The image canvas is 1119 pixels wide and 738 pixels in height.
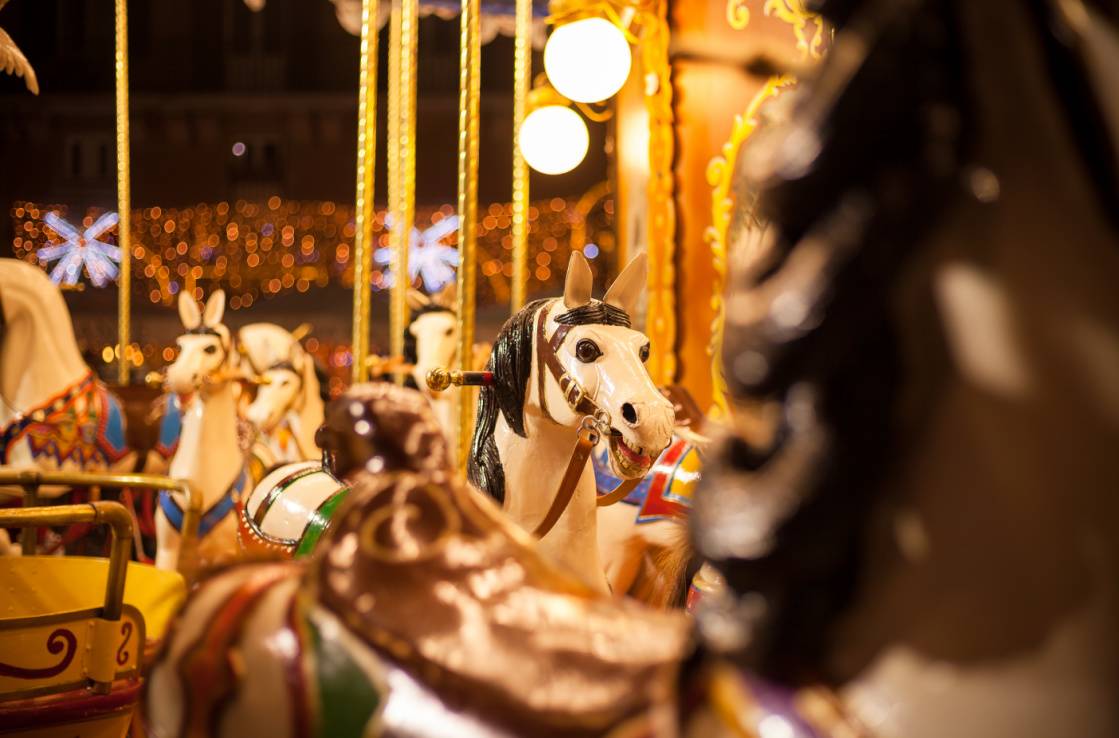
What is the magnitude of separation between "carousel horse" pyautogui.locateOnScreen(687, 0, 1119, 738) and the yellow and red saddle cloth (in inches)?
173

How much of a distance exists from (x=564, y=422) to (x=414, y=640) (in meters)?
1.28

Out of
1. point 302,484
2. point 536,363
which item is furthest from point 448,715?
point 302,484

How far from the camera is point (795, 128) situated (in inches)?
22.4

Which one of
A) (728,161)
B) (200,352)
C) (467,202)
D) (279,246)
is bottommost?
(200,352)

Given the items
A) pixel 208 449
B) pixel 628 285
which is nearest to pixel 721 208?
pixel 628 285

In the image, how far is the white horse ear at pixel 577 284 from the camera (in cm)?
208

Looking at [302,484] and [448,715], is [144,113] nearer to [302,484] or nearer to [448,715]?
[302,484]

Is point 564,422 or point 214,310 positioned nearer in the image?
point 564,422

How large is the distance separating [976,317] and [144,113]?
15.5 m

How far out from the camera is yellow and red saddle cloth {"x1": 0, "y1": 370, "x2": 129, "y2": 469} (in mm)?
4320

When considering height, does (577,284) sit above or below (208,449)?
above

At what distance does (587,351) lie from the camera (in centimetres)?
200

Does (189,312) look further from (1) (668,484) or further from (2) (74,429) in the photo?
(1) (668,484)

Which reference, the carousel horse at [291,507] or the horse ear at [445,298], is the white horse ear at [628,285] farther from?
the horse ear at [445,298]
